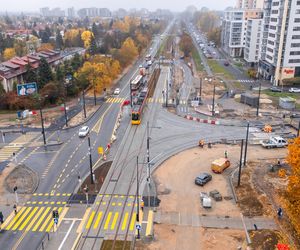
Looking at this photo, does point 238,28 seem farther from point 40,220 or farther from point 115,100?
point 40,220

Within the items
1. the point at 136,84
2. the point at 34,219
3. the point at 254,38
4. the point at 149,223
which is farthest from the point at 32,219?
the point at 254,38

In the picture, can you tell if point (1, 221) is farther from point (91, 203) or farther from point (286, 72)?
point (286, 72)

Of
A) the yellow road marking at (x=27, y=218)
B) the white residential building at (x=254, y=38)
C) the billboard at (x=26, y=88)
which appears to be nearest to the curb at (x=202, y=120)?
the billboard at (x=26, y=88)

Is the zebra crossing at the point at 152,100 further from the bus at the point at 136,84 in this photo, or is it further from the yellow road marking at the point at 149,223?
the yellow road marking at the point at 149,223

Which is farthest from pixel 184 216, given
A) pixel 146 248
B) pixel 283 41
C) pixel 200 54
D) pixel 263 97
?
pixel 200 54

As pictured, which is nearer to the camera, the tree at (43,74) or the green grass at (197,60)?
the tree at (43,74)

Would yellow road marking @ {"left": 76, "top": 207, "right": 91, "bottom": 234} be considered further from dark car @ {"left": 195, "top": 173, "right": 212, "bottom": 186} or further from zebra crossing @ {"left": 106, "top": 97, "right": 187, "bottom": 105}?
zebra crossing @ {"left": 106, "top": 97, "right": 187, "bottom": 105}

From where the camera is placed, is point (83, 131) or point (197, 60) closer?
point (83, 131)
